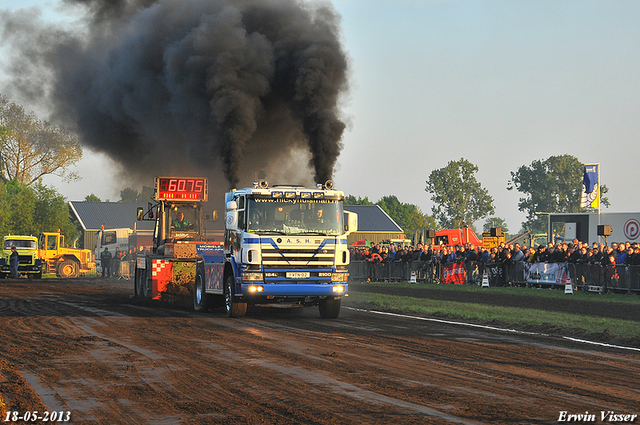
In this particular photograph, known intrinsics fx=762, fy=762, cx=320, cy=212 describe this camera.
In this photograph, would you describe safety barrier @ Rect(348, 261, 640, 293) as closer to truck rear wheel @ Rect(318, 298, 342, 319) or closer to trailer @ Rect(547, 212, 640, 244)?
trailer @ Rect(547, 212, 640, 244)

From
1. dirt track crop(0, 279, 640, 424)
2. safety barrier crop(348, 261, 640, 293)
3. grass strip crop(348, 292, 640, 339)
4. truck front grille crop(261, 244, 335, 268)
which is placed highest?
truck front grille crop(261, 244, 335, 268)

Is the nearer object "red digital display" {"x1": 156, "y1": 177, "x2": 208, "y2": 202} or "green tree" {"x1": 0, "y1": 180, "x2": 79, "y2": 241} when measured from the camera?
"red digital display" {"x1": 156, "y1": 177, "x2": 208, "y2": 202}

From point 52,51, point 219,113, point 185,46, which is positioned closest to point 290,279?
point 219,113

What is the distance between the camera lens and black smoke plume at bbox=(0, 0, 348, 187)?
26297mm

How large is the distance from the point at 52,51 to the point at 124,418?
3090cm

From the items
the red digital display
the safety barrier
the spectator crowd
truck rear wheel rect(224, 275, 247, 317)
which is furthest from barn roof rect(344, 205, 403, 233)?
truck rear wheel rect(224, 275, 247, 317)

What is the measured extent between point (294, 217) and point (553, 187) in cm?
11670

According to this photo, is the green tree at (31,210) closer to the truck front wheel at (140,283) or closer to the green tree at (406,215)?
the truck front wheel at (140,283)

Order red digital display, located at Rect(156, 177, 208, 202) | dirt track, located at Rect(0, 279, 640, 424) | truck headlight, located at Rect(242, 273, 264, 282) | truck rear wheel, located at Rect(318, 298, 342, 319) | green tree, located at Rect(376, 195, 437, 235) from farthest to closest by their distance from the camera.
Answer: green tree, located at Rect(376, 195, 437, 235)
red digital display, located at Rect(156, 177, 208, 202)
truck rear wheel, located at Rect(318, 298, 342, 319)
truck headlight, located at Rect(242, 273, 264, 282)
dirt track, located at Rect(0, 279, 640, 424)

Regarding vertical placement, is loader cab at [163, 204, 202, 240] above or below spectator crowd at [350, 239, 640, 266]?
above

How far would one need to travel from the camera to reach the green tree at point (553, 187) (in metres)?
125

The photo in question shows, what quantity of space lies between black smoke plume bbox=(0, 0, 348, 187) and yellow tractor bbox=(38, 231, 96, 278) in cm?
1391

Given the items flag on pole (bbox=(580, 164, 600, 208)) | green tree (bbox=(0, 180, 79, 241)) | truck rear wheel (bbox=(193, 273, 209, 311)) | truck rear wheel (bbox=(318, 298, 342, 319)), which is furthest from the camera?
green tree (bbox=(0, 180, 79, 241))

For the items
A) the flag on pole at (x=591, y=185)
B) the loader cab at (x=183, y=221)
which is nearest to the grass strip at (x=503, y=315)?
the loader cab at (x=183, y=221)
